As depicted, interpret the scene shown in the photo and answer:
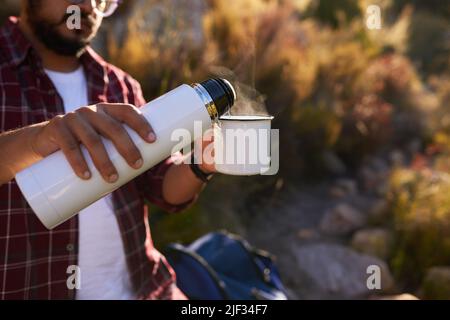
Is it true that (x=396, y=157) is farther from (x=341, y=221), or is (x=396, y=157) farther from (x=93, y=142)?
(x=93, y=142)

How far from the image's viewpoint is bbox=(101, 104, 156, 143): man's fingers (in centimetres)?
93

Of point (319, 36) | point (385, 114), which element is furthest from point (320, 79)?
point (319, 36)

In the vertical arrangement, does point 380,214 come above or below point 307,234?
above

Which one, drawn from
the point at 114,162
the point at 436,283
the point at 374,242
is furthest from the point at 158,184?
the point at 374,242

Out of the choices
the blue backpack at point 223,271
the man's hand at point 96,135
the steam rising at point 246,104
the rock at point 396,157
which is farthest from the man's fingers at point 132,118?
the rock at point 396,157

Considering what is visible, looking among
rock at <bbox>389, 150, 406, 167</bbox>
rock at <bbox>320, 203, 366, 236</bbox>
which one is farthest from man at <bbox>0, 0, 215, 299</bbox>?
rock at <bbox>389, 150, 406, 167</bbox>

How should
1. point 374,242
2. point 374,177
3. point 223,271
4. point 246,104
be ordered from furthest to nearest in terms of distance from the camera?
point 374,177 → point 374,242 → point 223,271 → point 246,104

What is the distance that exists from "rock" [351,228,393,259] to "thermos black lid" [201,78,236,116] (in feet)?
8.50

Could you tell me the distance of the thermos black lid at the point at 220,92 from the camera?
102 cm

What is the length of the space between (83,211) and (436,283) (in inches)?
81.0

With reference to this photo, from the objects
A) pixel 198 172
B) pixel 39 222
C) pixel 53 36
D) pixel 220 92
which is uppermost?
pixel 53 36

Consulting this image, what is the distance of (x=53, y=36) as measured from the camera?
5.04 feet

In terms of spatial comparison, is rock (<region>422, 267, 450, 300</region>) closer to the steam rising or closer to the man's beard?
the steam rising

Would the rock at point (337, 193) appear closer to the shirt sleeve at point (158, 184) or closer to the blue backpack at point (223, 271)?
the blue backpack at point (223, 271)
